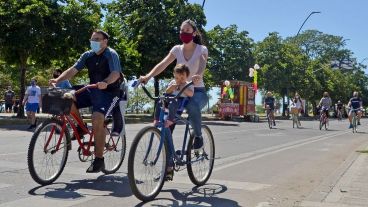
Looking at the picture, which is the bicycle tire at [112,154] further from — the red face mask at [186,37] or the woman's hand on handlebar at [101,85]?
the red face mask at [186,37]

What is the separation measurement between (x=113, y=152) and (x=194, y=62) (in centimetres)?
187

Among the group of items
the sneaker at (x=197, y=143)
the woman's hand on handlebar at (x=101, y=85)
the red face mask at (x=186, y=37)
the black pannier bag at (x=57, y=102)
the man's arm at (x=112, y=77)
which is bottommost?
the sneaker at (x=197, y=143)

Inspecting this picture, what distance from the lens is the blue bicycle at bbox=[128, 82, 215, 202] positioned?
5.30 m

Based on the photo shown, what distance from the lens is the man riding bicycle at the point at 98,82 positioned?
644 cm

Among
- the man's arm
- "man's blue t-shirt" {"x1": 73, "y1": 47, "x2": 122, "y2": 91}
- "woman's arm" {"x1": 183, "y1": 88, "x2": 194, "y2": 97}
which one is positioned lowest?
"woman's arm" {"x1": 183, "y1": 88, "x2": 194, "y2": 97}

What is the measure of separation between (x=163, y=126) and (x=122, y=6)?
1282 inches

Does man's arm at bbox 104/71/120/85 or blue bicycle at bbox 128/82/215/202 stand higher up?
man's arm at bbox 104/71/120/85

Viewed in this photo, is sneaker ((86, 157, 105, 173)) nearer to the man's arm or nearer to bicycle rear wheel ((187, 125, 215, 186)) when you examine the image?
the man's arm

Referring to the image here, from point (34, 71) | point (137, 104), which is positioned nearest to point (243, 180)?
point (34, 71)

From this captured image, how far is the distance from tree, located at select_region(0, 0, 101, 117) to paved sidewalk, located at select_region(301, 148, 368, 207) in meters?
18.4

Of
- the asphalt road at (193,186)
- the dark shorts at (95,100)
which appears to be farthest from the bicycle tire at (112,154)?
the dark shorts at (95,100)

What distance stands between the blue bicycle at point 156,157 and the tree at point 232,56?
49.0 metres

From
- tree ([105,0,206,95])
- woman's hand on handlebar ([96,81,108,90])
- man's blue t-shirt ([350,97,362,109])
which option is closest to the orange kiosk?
tree ([105,0,206,95])

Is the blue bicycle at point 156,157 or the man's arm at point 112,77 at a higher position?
the man's arm at point 112,77
